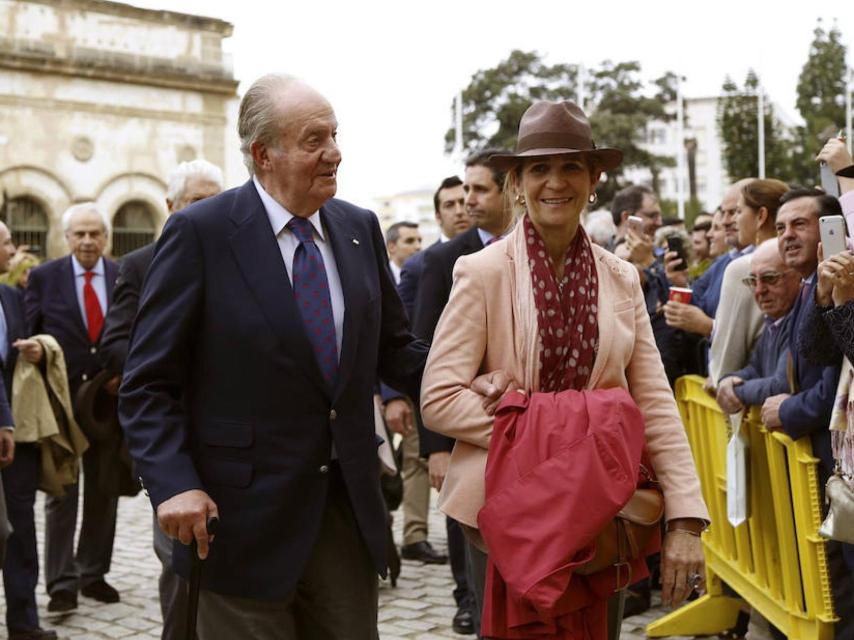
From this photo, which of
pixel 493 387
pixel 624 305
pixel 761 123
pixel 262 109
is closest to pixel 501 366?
pixel 493 387

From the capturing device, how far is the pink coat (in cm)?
345

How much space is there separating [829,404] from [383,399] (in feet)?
7.09

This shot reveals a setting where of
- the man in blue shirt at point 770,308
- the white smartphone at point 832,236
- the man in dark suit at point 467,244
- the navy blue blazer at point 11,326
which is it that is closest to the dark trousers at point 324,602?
the man in dark suit at point 467,244

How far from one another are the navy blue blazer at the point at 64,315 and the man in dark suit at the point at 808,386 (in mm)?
4684

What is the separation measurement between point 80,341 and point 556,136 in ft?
17.7

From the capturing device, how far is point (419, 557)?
8766 millimetres

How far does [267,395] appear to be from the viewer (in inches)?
138

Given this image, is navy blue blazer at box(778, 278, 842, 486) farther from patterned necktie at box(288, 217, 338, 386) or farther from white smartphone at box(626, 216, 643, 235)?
patterned necktie at box(288, 217, 338, 386)

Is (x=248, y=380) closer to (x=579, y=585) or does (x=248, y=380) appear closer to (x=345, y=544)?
(x=345, y=544)

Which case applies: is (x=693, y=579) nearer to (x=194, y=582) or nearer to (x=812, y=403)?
(x=194, y=582)

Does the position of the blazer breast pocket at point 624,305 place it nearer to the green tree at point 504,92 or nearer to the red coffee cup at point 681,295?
the red coffee cup at point 681,295

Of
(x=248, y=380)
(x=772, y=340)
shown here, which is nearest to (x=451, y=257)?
(x=772, y=340)

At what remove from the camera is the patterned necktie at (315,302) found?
361cm

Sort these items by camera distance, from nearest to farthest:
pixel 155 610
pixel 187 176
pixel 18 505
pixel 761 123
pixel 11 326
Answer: pixel 187 176 < pixel 18 505 < pixel 11 326 < pixel 155 610 < pixel 761 123
